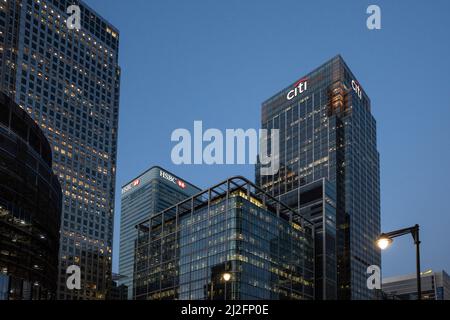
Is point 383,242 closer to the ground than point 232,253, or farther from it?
closer to the ground

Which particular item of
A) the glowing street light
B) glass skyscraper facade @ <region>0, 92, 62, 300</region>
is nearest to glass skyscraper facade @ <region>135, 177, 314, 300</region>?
glass skyscraper facade @ <region>0, 92, 62, 300</region>

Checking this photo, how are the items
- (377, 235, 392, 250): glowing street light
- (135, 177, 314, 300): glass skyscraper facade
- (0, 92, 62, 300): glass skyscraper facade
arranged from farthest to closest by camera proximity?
(135, 177, 314, 300): glass skyscraper facade, (0, 92, 62, 300): glass skyscraper facade, (377, 235, 392, 250): glowing street light

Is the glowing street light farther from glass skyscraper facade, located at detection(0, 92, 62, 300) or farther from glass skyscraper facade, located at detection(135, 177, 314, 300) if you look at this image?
glass skyscraper facade, located at detection(135, 177, 314, 300)

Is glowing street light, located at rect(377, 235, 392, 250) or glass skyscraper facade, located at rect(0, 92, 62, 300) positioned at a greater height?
glass skyscraper facade, located at rect(0, 92, 62, 300)

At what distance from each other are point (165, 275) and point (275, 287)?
38748mm

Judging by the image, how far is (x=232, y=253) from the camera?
164875mm

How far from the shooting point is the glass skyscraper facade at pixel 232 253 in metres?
167

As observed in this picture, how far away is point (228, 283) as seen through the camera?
164 metres

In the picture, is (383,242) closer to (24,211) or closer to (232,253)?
(24,211)

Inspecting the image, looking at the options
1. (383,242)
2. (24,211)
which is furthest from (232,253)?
(383,242)

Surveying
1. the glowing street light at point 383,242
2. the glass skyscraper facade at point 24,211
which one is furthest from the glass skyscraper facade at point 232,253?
the glowing street light at point 383,242

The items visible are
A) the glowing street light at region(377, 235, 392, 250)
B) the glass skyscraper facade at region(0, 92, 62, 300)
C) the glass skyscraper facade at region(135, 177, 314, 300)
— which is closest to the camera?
the glowing street light at region(377, 235, 392, 250)

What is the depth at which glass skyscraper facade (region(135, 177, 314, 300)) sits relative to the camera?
166625 mm
